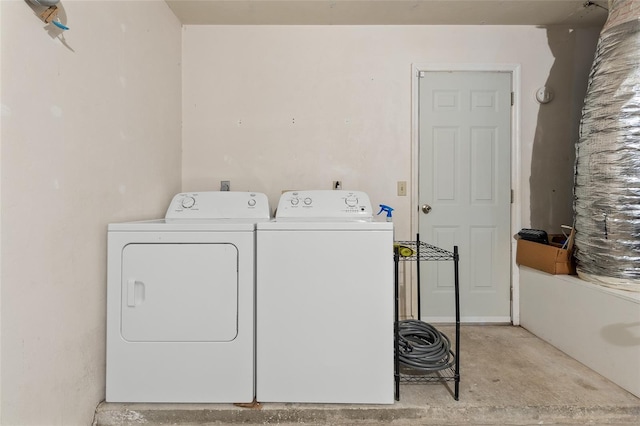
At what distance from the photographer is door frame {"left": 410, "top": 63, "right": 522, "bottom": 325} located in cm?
241

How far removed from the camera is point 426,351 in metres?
1.62

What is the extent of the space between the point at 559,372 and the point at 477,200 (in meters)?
1.20

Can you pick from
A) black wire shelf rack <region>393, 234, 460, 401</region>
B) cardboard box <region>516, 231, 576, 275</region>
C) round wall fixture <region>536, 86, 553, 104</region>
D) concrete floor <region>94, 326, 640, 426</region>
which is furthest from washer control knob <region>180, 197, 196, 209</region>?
round wall fixture <region>536, 86, 553, 104</region>

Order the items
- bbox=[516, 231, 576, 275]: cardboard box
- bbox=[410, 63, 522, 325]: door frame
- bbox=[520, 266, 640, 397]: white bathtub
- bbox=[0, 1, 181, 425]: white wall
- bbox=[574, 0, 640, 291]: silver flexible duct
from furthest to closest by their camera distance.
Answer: bbox=[410, 63, 522, 325]: door frame
bbox=[516, 231, 576, 275]: cardboard box
bbox=[574, 0, 640, 291]: silver flexible duct
bbox=[520, 266, 640, 397]: white bathtub
bbox=[0, 1, 181, 425]: white wall

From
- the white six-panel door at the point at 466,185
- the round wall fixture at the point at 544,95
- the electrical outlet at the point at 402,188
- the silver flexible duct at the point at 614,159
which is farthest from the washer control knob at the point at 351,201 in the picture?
the round wall fixture at the point at 544,95

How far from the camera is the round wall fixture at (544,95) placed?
2416 mm

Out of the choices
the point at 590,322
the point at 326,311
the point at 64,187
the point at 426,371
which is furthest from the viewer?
the point at 590,322

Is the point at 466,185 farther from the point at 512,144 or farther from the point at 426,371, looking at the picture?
the point at 426,371

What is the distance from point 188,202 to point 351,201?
996 mm

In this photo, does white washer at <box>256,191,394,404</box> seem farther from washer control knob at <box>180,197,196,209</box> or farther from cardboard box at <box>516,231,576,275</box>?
cardboard box at <box>516,231,576,275</box>

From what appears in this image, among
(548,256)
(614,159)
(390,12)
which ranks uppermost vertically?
(390,12)

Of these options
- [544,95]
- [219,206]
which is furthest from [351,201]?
[544,95]

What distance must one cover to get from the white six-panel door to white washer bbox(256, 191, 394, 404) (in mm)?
1121

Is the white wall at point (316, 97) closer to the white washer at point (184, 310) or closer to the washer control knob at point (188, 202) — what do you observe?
the washer control knob at point (188, 202)
